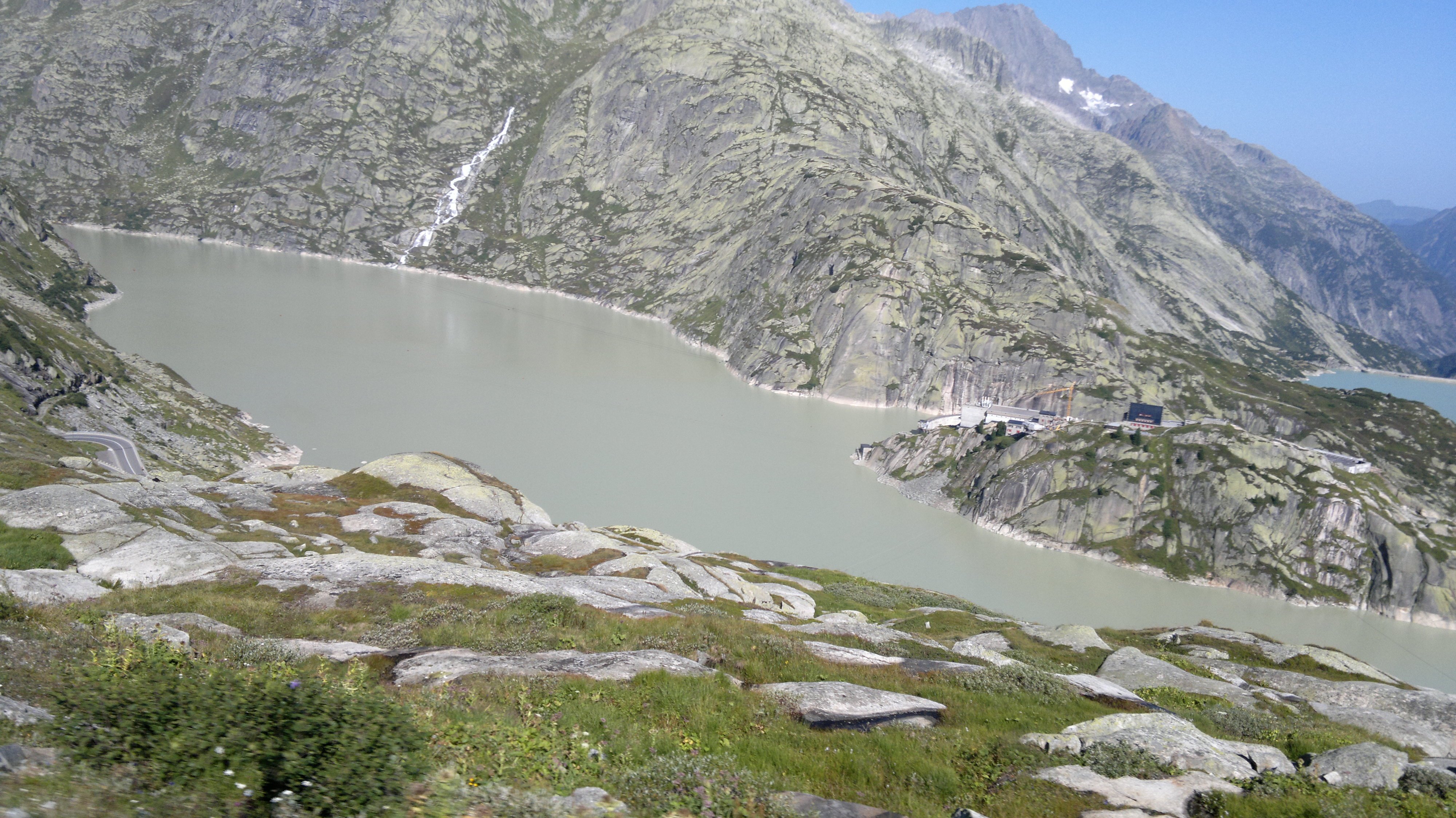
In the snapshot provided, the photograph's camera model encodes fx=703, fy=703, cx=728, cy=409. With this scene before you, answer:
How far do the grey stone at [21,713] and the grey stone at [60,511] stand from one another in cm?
2099

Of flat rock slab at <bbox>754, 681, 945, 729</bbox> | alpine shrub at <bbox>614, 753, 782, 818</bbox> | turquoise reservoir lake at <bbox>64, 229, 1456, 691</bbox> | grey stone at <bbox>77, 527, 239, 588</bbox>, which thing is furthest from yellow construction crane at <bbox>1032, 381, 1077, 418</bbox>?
alpine shrub at <bbox>614, 753, 782, 818</bbox>

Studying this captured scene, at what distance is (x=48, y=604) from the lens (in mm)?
14289

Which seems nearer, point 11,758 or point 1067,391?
point 11,758

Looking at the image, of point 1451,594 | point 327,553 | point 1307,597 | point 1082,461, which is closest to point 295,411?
point 327,553

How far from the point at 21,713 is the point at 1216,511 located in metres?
114

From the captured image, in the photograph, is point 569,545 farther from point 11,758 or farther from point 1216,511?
point 1216,511

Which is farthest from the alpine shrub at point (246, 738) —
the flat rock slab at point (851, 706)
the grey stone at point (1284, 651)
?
the grey stone at point (1284, 651)

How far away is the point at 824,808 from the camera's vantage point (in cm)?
898

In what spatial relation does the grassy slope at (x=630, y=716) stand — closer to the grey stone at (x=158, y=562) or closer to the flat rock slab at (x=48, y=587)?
the flat rock slab at (x=48, y=587)

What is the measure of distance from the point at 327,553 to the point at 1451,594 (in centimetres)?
11832

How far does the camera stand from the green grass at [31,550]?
65.1 feet

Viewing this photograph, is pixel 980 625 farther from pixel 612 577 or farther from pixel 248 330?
pixel 248 330

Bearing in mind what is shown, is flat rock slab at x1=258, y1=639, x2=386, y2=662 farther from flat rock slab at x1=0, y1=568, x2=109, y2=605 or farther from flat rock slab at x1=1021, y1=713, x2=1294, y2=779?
flat rock slab at x1=1021, y1=713, x2=1294, y2=779

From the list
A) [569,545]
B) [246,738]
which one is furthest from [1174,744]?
[569,545]
